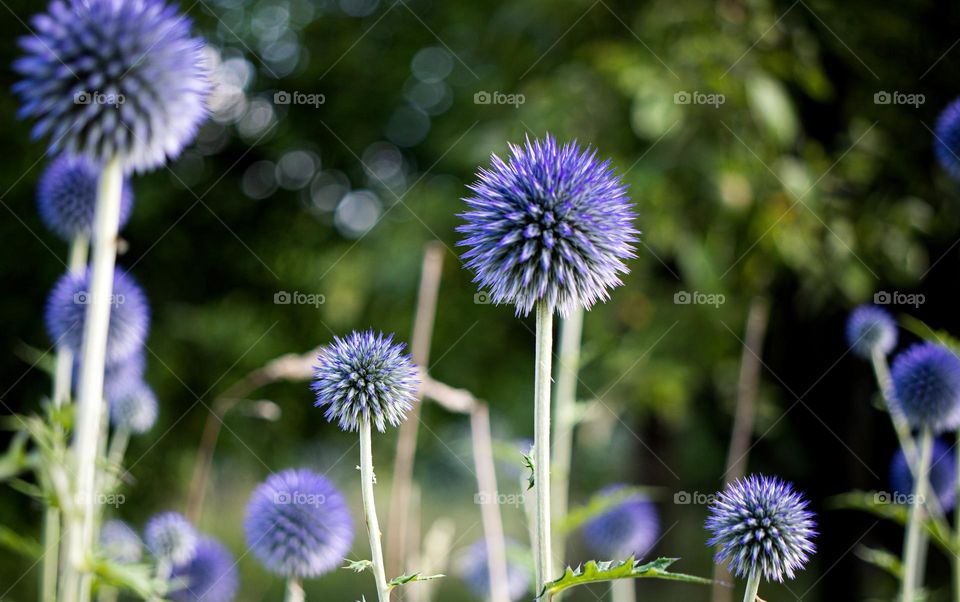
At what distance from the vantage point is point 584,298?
2.02 meters

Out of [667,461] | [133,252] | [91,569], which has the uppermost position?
[133,252]

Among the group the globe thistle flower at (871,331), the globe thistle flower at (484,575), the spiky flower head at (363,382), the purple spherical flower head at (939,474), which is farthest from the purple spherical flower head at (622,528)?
the spiky flower head at (363,382)

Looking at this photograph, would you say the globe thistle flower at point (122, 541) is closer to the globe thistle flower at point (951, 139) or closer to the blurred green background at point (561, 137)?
the blurred green background at point (561, 137)

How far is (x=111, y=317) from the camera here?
3.78 m

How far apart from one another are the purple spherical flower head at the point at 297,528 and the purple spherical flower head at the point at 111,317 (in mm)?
1544

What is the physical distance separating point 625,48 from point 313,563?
5.41 meters

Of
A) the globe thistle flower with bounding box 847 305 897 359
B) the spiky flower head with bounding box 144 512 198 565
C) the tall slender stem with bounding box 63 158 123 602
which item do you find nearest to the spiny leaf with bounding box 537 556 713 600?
the tall slender stem with bounding box 63 158 123 602

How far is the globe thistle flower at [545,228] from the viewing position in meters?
1.92

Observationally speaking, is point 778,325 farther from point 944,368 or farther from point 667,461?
point 944,368

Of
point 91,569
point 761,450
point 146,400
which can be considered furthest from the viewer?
point 761,450

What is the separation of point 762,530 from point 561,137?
197 inches

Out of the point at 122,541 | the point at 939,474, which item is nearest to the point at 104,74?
the point at 122,541

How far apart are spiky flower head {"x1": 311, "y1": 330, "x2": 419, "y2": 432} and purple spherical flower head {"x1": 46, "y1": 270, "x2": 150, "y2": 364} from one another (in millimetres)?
2037

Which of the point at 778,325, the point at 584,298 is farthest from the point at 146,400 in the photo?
the point at 778,325
